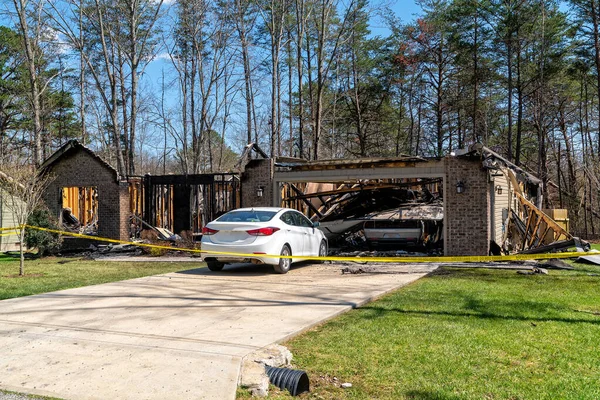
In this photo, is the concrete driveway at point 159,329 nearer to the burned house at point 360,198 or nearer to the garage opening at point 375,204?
the burned house at point 360,198

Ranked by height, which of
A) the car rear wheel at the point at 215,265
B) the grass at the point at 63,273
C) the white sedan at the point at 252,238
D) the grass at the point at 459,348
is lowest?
the grass at the point at 459,348

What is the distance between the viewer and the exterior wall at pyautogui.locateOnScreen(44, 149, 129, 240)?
18.5 metres

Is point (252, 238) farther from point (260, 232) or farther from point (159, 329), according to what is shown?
point (159, 329)

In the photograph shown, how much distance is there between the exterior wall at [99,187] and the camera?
60.7 feet

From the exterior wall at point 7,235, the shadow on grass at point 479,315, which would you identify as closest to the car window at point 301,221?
the shadow on grass at point 479,315

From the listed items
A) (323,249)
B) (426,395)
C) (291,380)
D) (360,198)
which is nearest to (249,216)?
(323,249)

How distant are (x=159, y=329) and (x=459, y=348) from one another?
3543 mm

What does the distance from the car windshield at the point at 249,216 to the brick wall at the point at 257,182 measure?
5.28 meters

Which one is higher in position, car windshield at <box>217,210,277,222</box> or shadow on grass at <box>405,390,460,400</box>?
car windshield at <box>217,210,277,222</box>

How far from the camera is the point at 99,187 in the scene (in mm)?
18875

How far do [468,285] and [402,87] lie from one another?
83.9 feet

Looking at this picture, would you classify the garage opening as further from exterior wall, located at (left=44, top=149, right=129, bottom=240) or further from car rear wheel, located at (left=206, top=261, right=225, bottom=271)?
exterior wall, located at (left=44, top=149, right=129, bottom=240)

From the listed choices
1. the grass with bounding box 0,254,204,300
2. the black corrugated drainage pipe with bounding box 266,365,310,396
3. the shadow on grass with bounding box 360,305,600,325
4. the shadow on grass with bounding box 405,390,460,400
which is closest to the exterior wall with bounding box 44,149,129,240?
the grass with bounding box 0,254,204,300

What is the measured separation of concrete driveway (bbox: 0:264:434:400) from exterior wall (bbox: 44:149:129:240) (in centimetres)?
842
